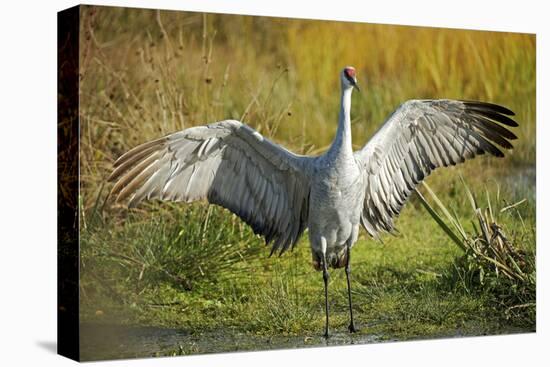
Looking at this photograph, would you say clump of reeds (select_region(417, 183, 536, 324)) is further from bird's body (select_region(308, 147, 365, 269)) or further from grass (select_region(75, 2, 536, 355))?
bird's body (select_region(308, 147, 365, 269))

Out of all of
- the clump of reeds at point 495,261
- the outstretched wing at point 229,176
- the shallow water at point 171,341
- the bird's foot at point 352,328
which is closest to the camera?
the shallow water at point 171,341

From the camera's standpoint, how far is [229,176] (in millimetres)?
7422

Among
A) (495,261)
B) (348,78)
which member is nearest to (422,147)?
(348,78)

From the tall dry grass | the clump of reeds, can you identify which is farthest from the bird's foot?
the tall dry grass

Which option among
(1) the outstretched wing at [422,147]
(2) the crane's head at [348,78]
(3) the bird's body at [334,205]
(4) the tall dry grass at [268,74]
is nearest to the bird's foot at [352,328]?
(3) the bird's body at [334,205]

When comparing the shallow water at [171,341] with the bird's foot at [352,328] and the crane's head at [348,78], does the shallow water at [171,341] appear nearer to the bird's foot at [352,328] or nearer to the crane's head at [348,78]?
the bird's foot at [352,328]

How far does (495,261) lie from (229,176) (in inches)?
89.4

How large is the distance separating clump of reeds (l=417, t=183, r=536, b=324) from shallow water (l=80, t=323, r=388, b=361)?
1.03 m

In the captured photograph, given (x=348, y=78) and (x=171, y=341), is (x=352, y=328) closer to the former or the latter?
(x=171, y=341)

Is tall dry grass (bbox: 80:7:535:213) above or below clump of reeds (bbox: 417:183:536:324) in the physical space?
above

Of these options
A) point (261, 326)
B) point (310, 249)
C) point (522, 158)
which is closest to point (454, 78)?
point (522, 158)

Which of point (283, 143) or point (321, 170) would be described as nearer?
point (321, 170)

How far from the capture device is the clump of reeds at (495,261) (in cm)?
834

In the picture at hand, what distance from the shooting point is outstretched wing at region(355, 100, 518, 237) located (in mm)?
7691
